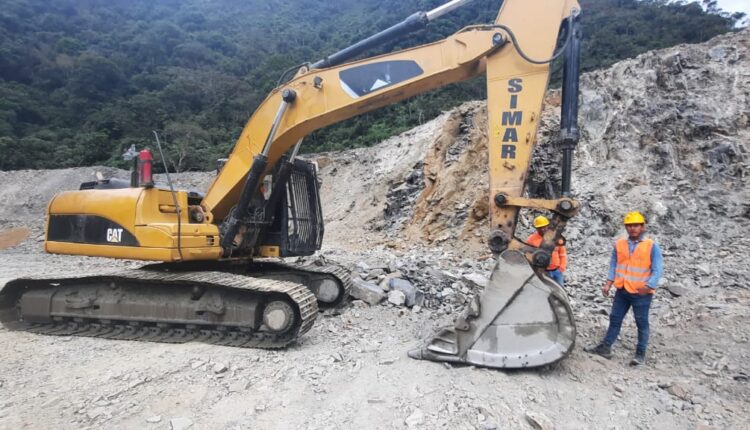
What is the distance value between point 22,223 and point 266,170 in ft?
49.1

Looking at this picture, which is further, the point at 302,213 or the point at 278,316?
the point at 302,213

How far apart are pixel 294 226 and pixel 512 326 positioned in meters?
2.85

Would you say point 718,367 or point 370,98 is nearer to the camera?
point 718,367

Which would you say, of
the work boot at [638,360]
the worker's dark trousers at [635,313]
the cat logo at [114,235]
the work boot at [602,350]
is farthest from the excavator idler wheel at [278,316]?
the work boot at [638,360]

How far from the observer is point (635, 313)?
3.84 m

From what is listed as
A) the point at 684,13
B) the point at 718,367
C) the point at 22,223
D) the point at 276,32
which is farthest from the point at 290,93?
the point at 276,32

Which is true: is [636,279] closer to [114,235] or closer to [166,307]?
[166,307]

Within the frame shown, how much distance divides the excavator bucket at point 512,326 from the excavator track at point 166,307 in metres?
1.42

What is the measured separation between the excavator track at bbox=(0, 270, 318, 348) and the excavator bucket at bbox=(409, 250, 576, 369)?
1420mm

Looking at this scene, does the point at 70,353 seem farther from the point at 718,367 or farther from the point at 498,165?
the point at 718,367

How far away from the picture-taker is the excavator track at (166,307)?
421 cm

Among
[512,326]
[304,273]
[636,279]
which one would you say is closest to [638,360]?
[636,279]

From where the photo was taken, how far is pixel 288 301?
13.6 ft

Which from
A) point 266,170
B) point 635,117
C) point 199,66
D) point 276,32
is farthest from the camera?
point 276,32
